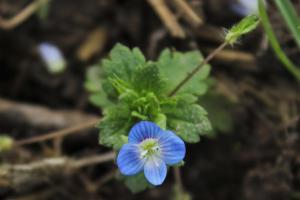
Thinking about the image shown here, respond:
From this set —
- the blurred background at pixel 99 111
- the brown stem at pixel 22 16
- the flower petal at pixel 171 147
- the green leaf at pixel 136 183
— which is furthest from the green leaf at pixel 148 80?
the brown stem at pixel 22 16

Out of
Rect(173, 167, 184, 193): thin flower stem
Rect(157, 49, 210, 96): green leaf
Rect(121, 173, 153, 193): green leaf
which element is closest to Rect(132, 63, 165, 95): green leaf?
Rect(157, 49, 210, 96): green leaf

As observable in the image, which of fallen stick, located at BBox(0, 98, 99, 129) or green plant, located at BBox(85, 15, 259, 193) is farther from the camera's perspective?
fallen stick, located at BBox(0, 98, 99, 129)

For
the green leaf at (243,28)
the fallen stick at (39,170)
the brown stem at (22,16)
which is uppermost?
the brown stem at (22,16)

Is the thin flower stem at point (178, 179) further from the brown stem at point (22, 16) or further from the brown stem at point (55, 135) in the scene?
the brown stem at point (22, 16)

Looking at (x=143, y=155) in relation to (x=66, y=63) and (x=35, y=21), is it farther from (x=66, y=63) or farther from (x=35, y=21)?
(x=35, y=21)

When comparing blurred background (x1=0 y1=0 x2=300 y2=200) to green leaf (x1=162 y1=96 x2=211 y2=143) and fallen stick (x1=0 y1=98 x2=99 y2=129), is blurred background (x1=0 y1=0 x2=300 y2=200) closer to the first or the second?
fallen stick (x1=0 y1=98 x2=99 y2=129)

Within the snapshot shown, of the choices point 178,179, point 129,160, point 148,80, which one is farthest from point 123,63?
point 178,179

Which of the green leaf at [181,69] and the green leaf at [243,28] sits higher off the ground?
the green leaf at [181,69]
